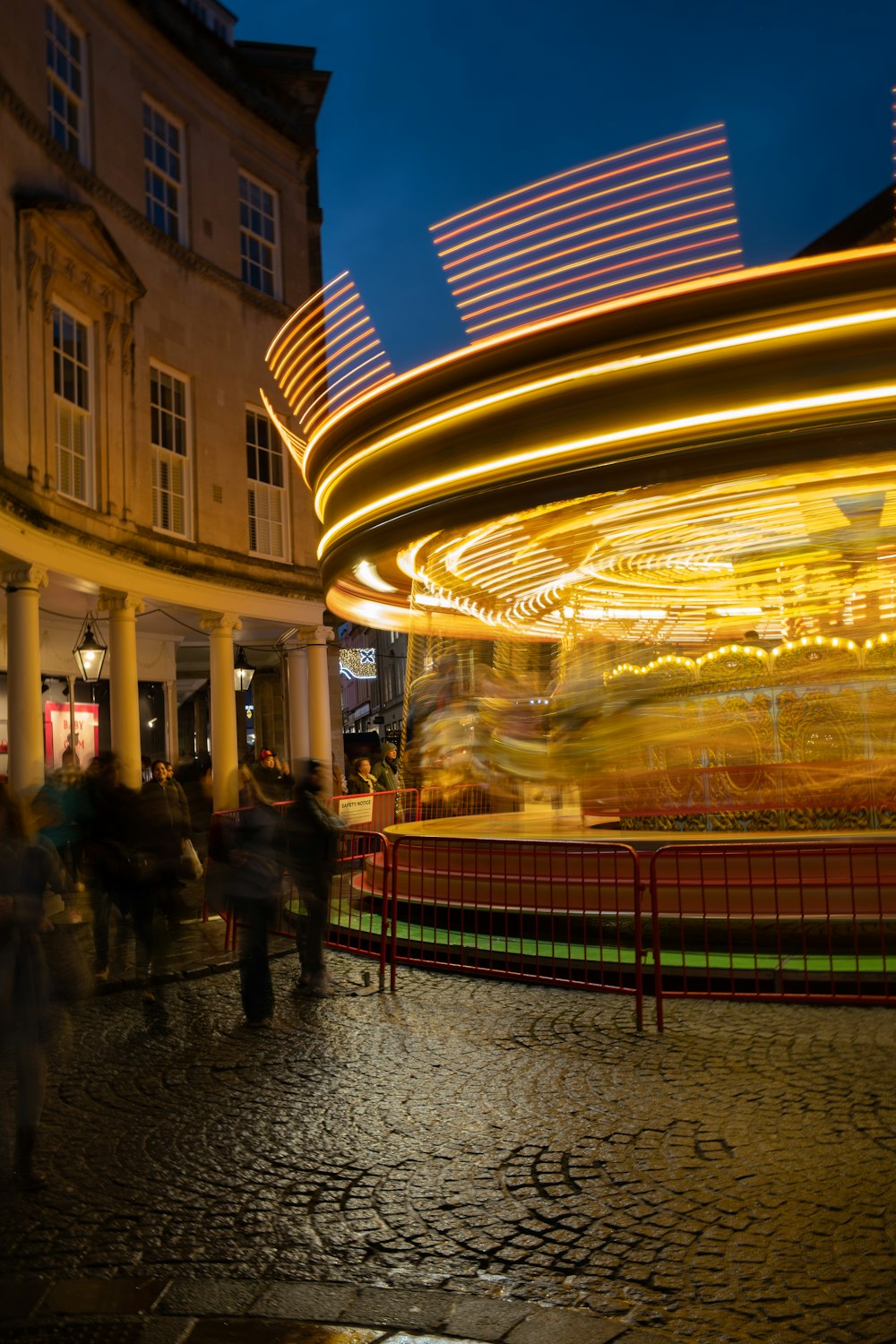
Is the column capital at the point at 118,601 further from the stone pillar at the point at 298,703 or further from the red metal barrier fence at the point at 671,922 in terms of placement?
the red metal barrier fence at the point at 671,922

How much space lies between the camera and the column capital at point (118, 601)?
15781 mm

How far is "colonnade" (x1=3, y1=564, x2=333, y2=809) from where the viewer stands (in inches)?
498

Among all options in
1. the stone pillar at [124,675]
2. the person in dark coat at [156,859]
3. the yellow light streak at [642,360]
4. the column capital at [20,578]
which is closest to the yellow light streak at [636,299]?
the yellow light streak at [642,360]

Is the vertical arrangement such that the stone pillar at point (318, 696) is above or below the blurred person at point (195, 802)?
above

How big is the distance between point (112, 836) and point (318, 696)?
13.5 meters

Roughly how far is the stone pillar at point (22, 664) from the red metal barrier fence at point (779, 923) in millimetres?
8081

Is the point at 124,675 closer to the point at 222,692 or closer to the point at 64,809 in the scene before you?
the point at 222,692

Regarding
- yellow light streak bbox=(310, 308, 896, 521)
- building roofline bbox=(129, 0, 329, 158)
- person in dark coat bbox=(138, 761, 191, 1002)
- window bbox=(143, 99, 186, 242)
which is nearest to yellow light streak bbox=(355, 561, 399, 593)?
Answer: yellow light streak bbox=(310, 308, 896, 521)

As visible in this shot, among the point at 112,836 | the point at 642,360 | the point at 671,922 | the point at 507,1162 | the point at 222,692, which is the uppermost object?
the point at 642,360

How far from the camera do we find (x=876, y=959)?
714cm

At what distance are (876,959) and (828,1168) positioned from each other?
3.45 m

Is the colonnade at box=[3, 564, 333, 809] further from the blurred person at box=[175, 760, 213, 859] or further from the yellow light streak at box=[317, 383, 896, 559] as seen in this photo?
the yellow light streak at box=[317, 383, 896, 559]

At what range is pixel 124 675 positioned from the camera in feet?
52.4

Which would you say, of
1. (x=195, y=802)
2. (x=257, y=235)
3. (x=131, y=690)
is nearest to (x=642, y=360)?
(x=131, y=690)
